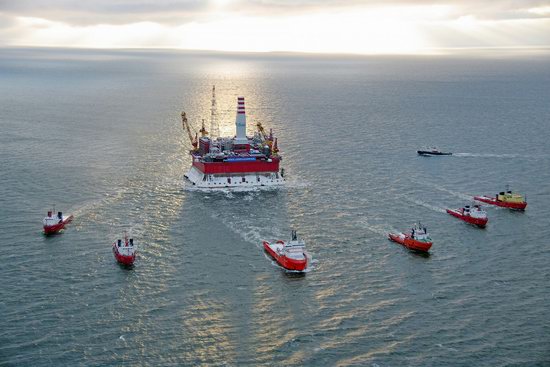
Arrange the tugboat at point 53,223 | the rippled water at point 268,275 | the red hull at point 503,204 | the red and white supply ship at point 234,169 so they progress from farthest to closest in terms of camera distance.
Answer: the red and white supply ship at point 234,169, the red hull at point 503,204, the tugboat at point 53,223, the rippled water at point 268,275

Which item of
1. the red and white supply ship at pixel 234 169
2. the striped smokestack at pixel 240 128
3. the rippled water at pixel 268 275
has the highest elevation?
the striped smokestack at pixel 240 128

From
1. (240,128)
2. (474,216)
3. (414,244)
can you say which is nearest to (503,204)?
(474,216)

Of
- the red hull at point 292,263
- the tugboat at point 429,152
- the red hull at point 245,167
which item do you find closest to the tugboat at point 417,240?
the red hull at point 292,263

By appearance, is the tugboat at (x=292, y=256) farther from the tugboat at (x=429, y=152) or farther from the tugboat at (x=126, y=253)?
the tugboat at (x=429, y=152)

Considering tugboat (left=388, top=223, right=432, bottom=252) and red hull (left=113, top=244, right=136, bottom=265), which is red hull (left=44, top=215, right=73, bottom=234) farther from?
tugboat (left=388, top=223, right=432, bottom=252)

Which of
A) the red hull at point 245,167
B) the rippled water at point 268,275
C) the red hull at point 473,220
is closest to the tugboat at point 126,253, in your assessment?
the rippled water at point 268,275

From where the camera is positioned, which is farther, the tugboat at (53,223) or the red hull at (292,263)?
the tugboat at (53,223)

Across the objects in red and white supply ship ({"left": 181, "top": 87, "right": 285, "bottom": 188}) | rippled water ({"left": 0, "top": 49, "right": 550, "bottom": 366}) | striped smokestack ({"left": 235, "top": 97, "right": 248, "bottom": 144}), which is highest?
striped smokestack ({"left": 235, "top": 97, "right": 248, "bottom": 144})

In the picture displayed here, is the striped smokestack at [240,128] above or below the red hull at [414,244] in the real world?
above

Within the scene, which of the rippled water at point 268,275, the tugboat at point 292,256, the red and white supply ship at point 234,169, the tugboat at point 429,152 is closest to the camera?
the rippled water at point 268,275

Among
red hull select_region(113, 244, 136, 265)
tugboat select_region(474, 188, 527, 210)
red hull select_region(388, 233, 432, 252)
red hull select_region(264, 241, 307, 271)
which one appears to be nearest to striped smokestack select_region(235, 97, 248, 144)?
tugboat select_region(474, 188, 527, 210)

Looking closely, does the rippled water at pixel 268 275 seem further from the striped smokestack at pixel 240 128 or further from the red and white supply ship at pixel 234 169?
the striped smokestack at pixel 240 128
